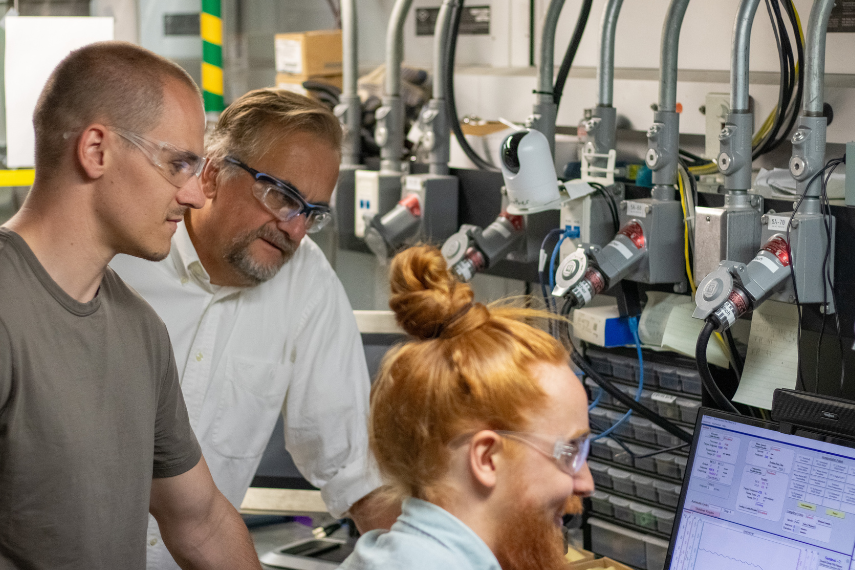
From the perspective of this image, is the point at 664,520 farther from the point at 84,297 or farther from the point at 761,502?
the point at 84,297

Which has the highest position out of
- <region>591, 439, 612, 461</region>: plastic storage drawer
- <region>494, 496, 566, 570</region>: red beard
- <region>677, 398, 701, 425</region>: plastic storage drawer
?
<region>494, 496, 566, 570</region>: red beard

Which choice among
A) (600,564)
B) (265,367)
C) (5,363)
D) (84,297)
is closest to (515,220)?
(265,367)

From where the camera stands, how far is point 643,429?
180 centimetres

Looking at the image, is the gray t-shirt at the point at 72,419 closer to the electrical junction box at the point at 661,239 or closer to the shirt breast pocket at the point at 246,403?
the shirt breast pocket at the point at 246,403

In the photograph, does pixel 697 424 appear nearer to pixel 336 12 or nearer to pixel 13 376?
pixel 13 376

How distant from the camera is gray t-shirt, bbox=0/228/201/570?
3.84ft

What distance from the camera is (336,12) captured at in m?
3.00

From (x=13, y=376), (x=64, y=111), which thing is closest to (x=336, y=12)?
(x=64, y=111)

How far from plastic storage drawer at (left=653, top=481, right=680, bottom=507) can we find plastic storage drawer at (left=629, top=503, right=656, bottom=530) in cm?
3

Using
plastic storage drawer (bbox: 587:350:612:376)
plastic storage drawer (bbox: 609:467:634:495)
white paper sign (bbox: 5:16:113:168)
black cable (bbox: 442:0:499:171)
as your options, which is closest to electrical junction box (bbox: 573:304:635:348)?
plastic storage drawer (bbox: 587:350:612:376)

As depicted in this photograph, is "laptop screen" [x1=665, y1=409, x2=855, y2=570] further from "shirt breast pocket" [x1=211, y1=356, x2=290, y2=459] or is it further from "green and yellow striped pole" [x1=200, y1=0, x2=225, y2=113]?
"green and yellow striped pole" [x1=200, y1=0, x2=225, y2=113]

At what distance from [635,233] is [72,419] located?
→ 968 mm

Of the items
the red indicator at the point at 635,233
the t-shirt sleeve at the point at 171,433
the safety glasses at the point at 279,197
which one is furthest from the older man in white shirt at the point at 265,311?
the red indicator at the point at 635,233

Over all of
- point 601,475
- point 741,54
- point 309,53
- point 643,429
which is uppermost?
point 309,53
